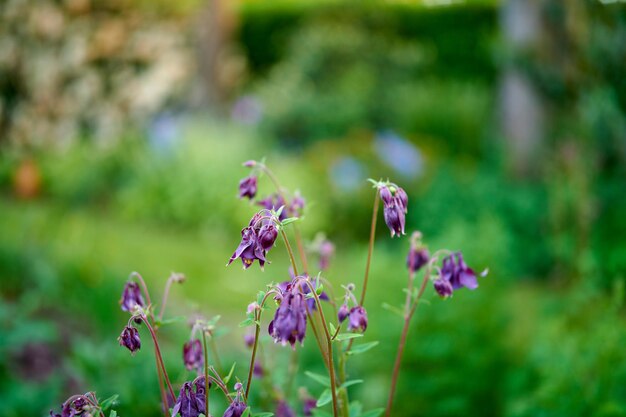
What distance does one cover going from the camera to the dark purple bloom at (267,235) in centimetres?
112

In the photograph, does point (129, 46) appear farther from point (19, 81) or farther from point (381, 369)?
point (381, 369)

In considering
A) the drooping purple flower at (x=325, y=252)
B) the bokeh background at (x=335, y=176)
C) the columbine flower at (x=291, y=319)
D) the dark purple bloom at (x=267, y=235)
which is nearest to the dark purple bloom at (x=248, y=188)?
the bokeh background at (x=335, y=176)

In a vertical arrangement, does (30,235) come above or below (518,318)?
above

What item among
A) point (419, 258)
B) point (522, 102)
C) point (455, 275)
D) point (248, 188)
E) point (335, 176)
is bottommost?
point (455, 275)

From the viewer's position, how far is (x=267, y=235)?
3.66ft

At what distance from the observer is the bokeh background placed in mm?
2588

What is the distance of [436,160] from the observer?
6.99m

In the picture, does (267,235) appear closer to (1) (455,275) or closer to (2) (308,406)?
(1) (455,275)

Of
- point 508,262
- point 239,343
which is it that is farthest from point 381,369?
point 508,262

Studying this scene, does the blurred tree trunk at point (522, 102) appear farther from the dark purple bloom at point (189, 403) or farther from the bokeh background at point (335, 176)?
the dark purple bloom at point (189, 403)

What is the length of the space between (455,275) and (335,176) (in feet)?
15.6

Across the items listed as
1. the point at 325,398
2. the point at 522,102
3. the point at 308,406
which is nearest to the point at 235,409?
the point at 325,398

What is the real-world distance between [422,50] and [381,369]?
9.49 metres

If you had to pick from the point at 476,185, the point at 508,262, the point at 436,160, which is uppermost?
the point at 436,160
